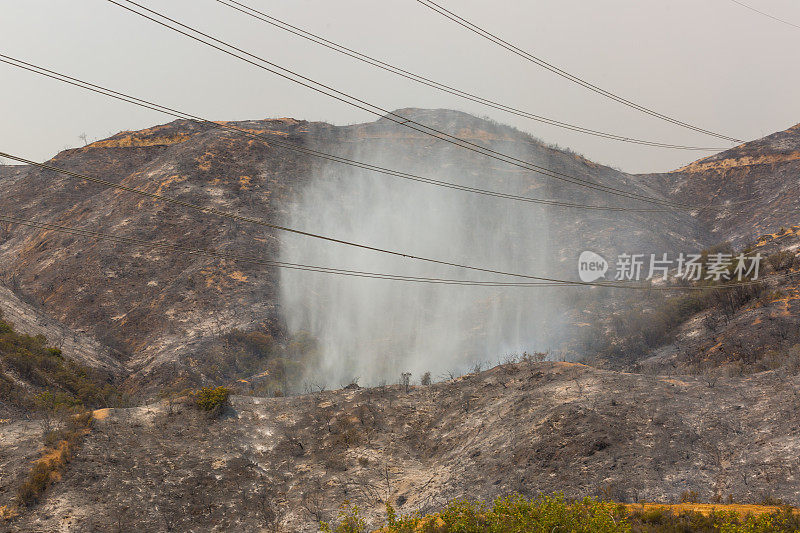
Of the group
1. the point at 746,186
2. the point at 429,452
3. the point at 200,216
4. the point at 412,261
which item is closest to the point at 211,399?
the point at 429,452

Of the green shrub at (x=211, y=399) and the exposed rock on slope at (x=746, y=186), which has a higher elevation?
the exposed rock on slope at (x=746, y=186)

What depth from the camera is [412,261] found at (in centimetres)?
6425

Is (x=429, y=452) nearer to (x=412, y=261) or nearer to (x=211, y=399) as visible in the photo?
(x=211, y=399)

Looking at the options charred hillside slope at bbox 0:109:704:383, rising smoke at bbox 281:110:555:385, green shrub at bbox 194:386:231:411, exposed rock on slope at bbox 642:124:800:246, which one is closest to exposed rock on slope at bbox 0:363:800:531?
green shrub at bbox 194:386:231:411

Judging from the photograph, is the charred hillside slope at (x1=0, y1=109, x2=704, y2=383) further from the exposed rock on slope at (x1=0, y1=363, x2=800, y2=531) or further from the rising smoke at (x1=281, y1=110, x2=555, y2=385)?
the exposed rock on slope at (x1=0, y1=363, x2=800, y2=531)

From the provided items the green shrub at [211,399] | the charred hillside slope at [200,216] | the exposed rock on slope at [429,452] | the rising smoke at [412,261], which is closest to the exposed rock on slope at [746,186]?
the charred hillside slope at [200,216]

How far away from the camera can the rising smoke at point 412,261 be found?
48.5 meters

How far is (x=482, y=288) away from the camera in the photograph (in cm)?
5850

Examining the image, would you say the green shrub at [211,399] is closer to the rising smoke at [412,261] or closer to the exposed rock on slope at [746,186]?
the rising smoke at [412,261]

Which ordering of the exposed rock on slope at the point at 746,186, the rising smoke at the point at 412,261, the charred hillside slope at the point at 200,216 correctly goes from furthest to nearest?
the exposed rock on slope at the point at 746,186
the rising smoke at the point at 412,261
the charred hillside slope at the point at 200,216

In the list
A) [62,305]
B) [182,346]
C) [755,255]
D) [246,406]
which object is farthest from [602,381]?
[62,305]

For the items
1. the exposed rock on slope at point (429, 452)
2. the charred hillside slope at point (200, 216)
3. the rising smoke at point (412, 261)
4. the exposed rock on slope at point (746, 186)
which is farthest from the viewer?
the exposed rock on slope at point (746, 186)

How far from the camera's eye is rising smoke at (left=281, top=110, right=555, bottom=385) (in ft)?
159

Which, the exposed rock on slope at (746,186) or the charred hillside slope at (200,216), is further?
the exposed rock on slope at (746,186)
